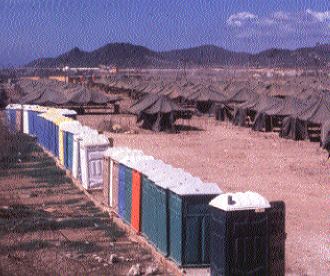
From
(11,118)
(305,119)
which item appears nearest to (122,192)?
(305,119)

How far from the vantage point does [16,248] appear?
494 inches

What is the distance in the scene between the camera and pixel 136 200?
1268 centimetres

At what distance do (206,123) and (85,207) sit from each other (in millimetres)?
26477

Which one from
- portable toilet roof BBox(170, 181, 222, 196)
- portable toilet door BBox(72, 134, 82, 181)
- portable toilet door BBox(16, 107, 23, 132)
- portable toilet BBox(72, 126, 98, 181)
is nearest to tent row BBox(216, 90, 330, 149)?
portable toilet BBox(72, 126, 98, 181)

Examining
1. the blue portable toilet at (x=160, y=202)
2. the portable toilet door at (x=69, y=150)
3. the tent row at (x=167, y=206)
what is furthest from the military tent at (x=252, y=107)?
the blue portable toilet at (x=160, y=202)

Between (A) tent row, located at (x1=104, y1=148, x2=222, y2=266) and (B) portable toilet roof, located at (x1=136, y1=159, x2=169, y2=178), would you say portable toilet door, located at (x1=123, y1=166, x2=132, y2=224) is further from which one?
(B) portable toilet roof, located at (x1=136, y1=159, x2=169, y2=178)

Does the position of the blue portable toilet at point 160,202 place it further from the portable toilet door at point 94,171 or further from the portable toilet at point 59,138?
the portable toilet at point 59,138

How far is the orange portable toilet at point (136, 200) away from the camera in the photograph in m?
12.4

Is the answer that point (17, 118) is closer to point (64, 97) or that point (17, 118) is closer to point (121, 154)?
point (64, 97)

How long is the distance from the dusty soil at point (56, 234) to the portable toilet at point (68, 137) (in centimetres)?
57

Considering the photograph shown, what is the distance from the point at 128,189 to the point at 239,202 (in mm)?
4781

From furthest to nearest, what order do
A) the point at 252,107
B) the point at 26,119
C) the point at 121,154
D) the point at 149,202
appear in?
the point at 252,107 < the point at 26,119 < the point at 121,154 < the point at 149,202

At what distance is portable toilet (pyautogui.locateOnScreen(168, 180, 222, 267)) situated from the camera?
32.9 feet

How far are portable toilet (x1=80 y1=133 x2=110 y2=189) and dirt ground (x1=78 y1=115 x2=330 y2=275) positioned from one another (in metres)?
3.67
